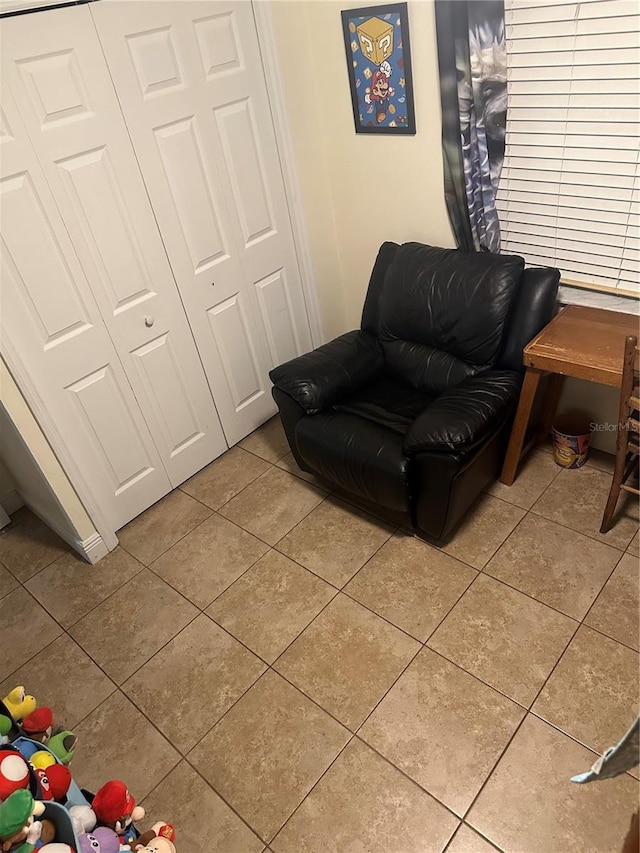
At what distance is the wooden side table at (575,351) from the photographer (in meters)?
2.02

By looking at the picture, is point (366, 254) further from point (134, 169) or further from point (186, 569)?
point (186, 569)

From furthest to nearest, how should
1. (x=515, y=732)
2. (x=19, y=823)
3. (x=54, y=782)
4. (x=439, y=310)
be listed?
(x=439, y=310), (x=515, y=732), (x=54, y=782), (x=19, y=823)

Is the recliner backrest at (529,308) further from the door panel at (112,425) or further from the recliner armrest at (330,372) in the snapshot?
the door panel at (112,425)

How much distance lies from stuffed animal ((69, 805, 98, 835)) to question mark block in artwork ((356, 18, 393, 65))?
106 inches

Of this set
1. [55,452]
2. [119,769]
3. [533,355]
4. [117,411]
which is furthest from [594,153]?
[119,769]

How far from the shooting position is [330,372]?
252 centimetres

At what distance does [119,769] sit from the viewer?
184 centimetres

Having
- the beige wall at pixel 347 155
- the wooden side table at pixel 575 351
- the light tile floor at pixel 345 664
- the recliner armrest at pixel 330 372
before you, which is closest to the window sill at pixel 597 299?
the wooden side table at pixel 575 351

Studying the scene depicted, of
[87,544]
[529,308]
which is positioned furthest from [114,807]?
[529,308]

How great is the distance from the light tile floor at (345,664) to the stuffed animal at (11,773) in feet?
2.91

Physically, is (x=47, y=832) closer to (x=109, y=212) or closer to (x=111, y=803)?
(x=111, y=803)

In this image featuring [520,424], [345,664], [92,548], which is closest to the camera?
[345,664]

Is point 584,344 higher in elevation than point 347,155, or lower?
lower

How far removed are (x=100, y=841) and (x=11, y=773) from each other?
26cm
